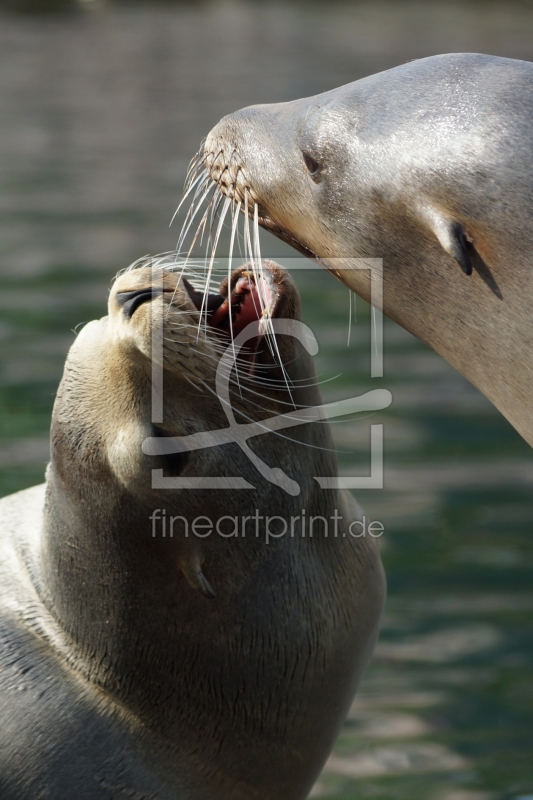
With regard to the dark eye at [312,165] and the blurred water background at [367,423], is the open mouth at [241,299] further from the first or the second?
the blurred water background at [367,423]

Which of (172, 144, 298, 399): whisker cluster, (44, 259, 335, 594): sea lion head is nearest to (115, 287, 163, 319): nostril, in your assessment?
(44, 259, 335, 594): sea lion head

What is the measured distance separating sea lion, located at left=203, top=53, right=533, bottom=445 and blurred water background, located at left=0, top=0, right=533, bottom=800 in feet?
5.31

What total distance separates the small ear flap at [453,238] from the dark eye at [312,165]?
42 cm

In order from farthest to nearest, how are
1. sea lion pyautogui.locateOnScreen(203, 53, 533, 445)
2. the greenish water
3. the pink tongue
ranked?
the greenish water
the pink tongue
sea lion pyautogui.locateOnScreen(203, 53, 533, 445)

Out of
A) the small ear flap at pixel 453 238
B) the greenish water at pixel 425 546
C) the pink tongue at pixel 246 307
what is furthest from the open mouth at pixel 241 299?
the greenish water at pixel 425 546

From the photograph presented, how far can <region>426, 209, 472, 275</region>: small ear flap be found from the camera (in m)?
2.71

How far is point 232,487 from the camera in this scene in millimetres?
3090

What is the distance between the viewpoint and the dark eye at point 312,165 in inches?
120

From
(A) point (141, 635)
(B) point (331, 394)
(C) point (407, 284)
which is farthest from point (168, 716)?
(B) point (331, 394)

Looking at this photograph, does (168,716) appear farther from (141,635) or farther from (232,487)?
(232,487)

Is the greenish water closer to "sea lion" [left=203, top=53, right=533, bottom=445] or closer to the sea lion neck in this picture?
the sea lion neck

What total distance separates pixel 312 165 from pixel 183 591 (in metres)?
1.10

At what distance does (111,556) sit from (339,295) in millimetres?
6519

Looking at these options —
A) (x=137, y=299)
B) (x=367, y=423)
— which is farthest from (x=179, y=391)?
(x=367, y=423)
